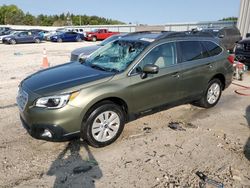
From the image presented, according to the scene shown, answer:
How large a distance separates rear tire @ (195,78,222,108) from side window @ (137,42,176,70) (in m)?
1.44

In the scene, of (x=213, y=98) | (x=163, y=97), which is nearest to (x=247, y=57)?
(x=213, y=98)

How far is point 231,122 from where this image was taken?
521 centimetres

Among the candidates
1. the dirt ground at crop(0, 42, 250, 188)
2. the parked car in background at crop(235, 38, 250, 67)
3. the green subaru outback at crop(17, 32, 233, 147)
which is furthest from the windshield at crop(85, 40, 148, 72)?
the parked car in background at crop(235, 38, 250, 67)

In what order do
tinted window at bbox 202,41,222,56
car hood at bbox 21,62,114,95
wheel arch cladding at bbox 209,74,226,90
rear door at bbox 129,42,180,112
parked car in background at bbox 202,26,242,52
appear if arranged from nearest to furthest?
car hood at bbox 21,62,114,95
rear door at bbox 129,42,180,112
tinted window at bbox 202,41,222,56
wheel arch cladding at bbox 209,74,226,90
parked car in background at bbox 202,26,242,52

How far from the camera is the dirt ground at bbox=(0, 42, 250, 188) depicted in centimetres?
326

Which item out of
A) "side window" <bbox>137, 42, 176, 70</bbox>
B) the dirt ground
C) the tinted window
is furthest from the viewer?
the tinted window

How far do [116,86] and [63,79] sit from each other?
2.80ft

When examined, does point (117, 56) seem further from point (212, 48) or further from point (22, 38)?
point (22, 38)

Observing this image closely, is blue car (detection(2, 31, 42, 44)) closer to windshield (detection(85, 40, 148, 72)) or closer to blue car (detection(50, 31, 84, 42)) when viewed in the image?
blue car (detection(50, 31, 84, 42))

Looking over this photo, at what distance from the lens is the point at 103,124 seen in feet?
13.2

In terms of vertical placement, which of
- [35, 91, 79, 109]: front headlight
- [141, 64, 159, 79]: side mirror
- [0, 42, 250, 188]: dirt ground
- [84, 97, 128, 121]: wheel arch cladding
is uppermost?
[141, 64, 159, 79]: side mirror

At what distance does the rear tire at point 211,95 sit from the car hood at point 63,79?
105 inches

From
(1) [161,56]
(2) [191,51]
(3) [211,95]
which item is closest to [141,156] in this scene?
(1) [161,56]

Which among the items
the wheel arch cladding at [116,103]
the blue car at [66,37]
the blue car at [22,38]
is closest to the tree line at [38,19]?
the blue car at [66,37]
